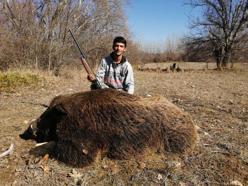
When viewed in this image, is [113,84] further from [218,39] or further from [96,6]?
[218,39]

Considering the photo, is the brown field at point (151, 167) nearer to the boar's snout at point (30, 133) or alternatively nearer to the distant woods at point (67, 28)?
the boar's snout at point (30, 133)

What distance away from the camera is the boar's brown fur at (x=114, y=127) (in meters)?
3.77

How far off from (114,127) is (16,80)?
22.4 feet

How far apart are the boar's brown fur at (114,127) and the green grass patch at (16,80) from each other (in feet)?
18.6

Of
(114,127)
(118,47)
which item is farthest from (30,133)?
(118,47)

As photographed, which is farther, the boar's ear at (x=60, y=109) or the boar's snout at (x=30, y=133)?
the boar's snout at (x=30, y=133)

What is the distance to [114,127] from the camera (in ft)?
12.5

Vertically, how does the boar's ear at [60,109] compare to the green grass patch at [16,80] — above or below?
above

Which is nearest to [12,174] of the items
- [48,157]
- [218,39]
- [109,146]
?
[48,157]

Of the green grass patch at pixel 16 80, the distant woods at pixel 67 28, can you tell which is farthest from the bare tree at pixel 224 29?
the green grass patch at pixel 16 80

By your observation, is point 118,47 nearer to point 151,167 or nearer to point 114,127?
point 114,127

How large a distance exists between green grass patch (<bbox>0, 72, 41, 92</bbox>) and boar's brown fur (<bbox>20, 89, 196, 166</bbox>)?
5656mm

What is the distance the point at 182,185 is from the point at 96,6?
1380 cm

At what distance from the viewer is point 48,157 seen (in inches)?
153
